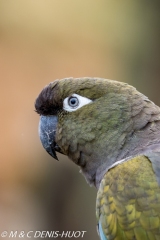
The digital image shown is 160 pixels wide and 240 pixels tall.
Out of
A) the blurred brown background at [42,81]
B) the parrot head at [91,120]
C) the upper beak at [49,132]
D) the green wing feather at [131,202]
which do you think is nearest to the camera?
the green wing feather at [131,202]

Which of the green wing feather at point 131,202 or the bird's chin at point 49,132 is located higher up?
the bird's chin at point 49,132

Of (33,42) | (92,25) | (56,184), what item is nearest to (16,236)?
(56,184)

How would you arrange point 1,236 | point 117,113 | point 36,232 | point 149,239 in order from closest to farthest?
point 149,239
point 117,113
point 1,236
point 36,232

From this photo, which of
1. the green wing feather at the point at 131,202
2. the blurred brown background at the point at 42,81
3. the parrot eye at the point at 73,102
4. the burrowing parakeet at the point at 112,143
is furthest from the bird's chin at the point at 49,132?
the blurred brown background at the point at 42,81

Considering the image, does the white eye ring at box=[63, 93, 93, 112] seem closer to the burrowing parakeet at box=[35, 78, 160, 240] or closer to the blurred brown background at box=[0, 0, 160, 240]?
the burrowing parakeet at box=[35, 78, 160, 240]

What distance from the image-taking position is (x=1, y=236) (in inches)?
123

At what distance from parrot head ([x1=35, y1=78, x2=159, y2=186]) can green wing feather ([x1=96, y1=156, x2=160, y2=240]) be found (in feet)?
0.54

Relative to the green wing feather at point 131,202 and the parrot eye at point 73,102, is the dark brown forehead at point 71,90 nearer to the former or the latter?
the parrot eye at point 73,102

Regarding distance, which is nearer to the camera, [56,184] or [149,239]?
[149,239]

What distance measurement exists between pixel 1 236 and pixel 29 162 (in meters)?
0.63

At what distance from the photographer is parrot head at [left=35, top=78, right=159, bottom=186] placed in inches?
63.7

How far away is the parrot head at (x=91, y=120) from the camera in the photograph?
162cm

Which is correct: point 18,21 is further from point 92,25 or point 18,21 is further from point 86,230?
point 86,230

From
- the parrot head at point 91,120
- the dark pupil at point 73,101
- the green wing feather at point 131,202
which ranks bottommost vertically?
the green wing feather at point 131,202
